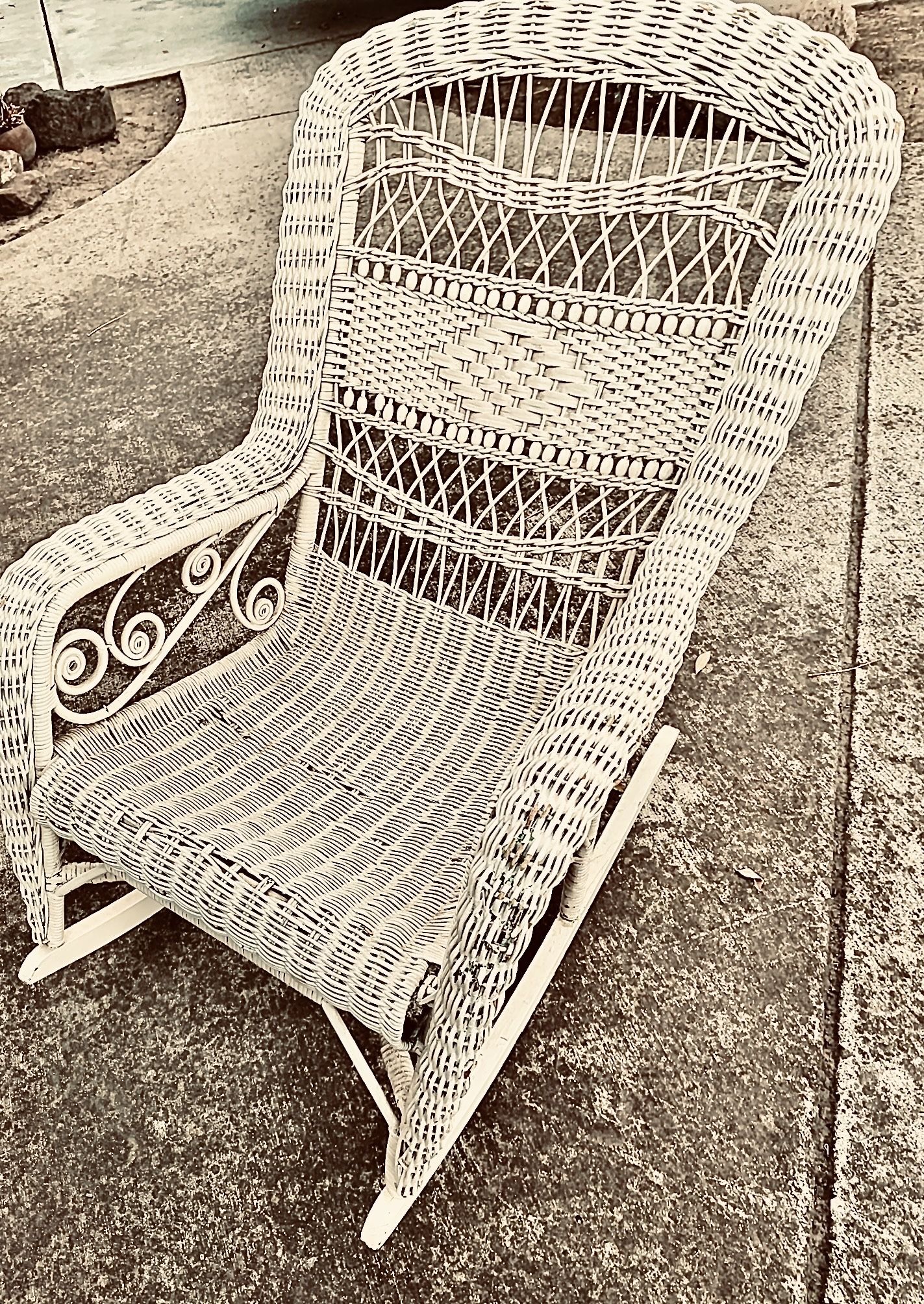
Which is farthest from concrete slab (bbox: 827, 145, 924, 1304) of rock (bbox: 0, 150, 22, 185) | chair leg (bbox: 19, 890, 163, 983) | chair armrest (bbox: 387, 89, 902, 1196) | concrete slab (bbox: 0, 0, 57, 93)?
concrete slab (bbox: 0, 0, 57, 93)

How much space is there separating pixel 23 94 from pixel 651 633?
14.3 feet

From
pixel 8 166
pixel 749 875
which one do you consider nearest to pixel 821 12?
pixel 8 166

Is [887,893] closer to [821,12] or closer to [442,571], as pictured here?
[442,571]

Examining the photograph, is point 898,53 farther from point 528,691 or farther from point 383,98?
point 528,691

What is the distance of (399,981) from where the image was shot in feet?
3.99

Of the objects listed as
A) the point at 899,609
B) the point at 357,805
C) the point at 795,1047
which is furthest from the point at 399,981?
the point at 899,609

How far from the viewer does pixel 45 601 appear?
4.67 ft

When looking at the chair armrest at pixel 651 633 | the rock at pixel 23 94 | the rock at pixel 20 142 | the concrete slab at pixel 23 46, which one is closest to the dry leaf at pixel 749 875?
the chair armrest at pixel 651 633

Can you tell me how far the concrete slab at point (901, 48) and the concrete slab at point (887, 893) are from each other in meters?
1.52

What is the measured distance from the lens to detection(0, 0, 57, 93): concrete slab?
5.08 metres

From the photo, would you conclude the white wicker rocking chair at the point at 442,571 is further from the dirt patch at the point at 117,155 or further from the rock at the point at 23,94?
the rock at the point at 23,94

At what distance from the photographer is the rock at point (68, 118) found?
4.41 metres

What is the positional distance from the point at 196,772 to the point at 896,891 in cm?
112

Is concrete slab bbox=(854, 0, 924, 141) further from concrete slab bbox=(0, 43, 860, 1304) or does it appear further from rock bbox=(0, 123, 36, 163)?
rock bbox=(0, 123, 36, 163)
